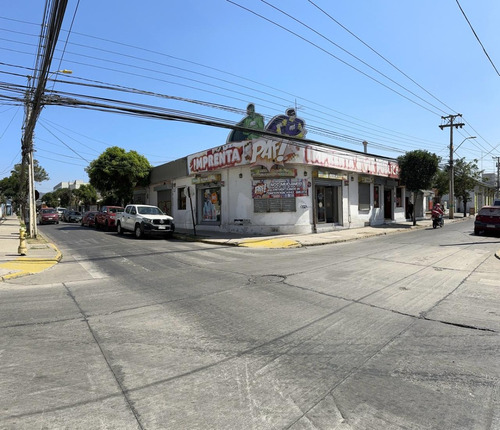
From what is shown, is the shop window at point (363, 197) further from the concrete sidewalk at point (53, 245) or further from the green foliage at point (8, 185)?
the green foliage at point (8, 185)

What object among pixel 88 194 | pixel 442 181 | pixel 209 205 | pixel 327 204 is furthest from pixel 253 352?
pixel 88 194

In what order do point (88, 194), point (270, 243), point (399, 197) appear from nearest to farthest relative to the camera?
point (270, 243) < point (399, 197) < point (88, 194)

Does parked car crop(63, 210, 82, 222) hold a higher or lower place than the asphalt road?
higher

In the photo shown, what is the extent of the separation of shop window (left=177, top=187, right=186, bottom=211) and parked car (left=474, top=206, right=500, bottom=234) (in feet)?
62.2

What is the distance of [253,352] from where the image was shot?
407cm

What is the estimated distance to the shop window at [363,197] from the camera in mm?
24172

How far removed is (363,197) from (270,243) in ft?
37.4

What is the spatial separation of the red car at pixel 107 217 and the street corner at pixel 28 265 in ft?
37.4

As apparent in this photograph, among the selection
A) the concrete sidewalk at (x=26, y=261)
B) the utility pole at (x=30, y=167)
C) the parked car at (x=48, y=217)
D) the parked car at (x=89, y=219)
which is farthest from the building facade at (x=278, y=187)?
the parked car at (x=48, y=217)

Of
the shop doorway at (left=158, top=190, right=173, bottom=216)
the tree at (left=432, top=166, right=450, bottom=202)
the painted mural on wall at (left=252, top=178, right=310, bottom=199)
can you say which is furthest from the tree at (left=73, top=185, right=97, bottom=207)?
the tree at (left=432, top=166, right=450, bottom=202)

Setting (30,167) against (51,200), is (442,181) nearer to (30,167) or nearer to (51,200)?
(30,167)

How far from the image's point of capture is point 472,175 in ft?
133

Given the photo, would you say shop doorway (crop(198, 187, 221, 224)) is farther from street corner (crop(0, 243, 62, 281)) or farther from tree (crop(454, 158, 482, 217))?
tree (crop(454, 158, 482, 217))

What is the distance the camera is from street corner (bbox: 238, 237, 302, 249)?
15.5 m
